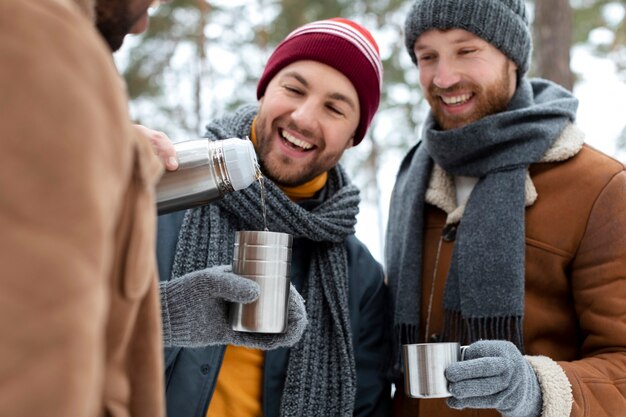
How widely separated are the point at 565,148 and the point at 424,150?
66 centimetres

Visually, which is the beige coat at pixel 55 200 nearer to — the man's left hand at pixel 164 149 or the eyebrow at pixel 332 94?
the man's left hand at pixel 164 149

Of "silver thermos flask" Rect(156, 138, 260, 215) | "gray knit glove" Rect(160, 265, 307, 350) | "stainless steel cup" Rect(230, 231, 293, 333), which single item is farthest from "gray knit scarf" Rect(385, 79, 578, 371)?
"silver thermos flask" Rect(156, 138, 260, 215)

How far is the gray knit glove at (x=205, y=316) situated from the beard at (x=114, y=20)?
74 cm

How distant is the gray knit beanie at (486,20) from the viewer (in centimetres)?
252

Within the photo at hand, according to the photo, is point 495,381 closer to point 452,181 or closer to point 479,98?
point 452,181

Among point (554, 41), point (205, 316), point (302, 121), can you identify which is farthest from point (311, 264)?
point (554, 41)

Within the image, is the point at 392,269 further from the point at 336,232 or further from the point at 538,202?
the point at 538,202

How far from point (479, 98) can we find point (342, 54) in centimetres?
59

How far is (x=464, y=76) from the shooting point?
8.39 feet

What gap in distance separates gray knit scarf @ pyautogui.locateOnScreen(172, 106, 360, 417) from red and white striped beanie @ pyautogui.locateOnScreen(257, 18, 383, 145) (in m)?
0.37

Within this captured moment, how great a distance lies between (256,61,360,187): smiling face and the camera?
2.62m

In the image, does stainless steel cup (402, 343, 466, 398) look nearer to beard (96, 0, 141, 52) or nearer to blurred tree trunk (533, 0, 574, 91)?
beard (96, 0, 141, 52)

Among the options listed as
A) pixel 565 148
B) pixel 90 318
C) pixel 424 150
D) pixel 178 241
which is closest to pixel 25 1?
pixel 90 318

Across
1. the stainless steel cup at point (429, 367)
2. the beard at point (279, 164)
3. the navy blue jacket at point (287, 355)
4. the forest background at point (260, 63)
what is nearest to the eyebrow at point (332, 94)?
the beard at point (279, 164)
